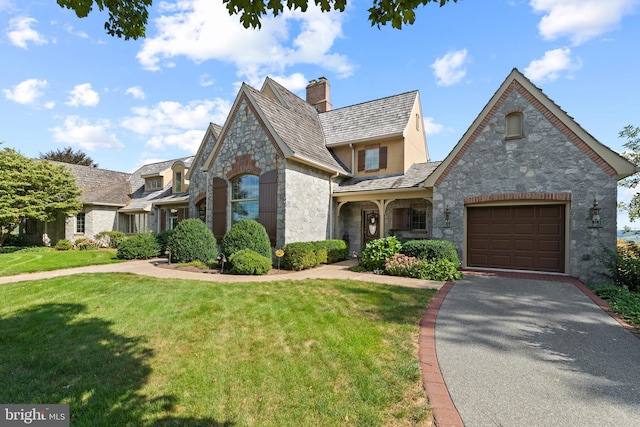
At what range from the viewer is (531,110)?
9992mm

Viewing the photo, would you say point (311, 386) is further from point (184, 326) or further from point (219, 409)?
point (184, 326)

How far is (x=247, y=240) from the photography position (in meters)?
10.9

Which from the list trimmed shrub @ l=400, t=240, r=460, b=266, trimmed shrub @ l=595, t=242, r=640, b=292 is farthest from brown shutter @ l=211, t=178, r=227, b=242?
trimmed shrub @ l=595, t=242, r=640, b=292

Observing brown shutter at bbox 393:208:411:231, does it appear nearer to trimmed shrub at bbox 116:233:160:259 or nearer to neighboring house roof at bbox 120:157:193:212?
trimmed shrub at bbox 116:233:160:259

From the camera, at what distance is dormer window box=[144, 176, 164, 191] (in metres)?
23.5

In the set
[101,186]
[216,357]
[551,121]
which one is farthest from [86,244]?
[551,121]

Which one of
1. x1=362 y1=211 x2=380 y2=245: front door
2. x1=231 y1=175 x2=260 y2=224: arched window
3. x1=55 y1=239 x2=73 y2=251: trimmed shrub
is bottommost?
x1=55 y1=239 x2=73 y2=251: trimmed shrub

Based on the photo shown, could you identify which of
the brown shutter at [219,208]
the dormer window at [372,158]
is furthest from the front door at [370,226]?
the brown shutter at [219,208]

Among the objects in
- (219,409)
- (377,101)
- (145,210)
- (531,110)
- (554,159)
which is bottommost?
(219,409)

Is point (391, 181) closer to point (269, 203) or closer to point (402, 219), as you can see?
point (402, 219)

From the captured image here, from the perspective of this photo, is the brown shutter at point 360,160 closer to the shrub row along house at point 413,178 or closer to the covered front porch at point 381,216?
the shrub row along house at point 413,178

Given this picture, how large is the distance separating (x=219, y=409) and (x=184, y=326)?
8.10ft

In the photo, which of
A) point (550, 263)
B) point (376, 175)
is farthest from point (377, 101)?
point (550, 263)

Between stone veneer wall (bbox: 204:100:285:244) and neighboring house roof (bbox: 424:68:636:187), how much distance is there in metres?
6.28
